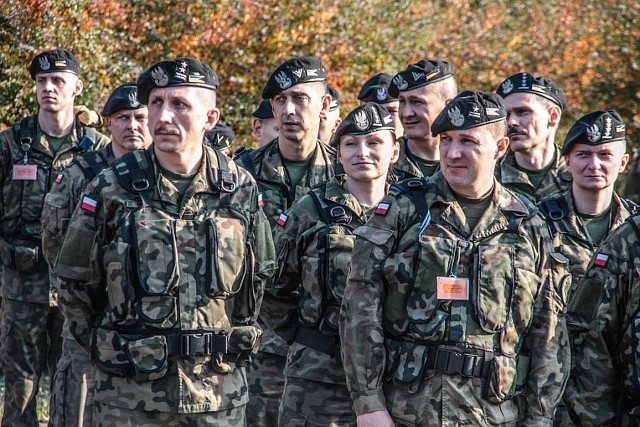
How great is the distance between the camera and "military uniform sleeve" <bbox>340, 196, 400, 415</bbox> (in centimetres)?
594

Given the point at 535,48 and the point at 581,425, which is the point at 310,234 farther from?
the point at 535,48

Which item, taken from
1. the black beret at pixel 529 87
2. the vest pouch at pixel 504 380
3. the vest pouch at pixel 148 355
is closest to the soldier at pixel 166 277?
the vest pouch at pixel 148 355

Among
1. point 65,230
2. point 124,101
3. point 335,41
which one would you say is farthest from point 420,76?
point 335,41

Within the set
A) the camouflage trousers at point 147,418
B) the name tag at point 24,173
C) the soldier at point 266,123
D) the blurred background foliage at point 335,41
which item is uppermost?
the blurred background foliage at point 335,41

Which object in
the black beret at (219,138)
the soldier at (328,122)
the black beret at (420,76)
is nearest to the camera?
the black beret at (420,76)

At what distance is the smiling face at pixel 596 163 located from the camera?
8.02m

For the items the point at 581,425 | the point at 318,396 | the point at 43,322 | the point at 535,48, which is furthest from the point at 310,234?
the point at 535,48

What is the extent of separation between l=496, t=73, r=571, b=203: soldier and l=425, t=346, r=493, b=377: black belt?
365 centimetres

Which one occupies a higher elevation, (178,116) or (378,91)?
(378,91)

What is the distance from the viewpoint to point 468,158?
20.0 feet

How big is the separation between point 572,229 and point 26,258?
4390 mm

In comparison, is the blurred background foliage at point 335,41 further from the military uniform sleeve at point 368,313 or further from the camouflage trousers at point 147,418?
the military uniform sleeve at point 368,313

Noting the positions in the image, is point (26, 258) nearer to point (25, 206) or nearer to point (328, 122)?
point (25, 206)

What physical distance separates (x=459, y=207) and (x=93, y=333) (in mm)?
1845
